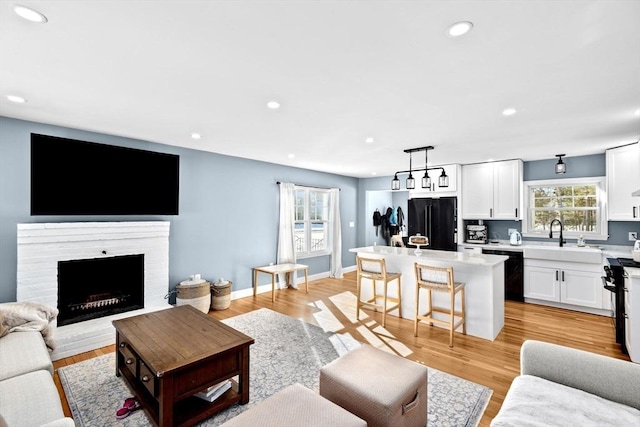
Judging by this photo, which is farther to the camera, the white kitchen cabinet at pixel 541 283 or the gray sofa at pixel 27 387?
the white kitchen cabinet at pixel 541 283

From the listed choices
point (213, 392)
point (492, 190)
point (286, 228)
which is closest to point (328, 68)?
point (213, 392)

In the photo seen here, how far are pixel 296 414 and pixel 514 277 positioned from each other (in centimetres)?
479

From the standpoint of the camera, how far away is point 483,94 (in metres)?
2.44

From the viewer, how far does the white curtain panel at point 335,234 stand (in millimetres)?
6840

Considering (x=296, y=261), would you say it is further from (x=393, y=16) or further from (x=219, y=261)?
(x=393, y=16)

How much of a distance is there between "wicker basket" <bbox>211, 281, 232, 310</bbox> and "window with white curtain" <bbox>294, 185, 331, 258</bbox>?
1.98m

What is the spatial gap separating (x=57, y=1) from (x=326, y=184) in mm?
5615

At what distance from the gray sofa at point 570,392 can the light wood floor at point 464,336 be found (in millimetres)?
637

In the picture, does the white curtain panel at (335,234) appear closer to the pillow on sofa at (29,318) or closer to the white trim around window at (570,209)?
the white trim around window at (570,209)

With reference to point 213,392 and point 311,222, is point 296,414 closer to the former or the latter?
point 213,392

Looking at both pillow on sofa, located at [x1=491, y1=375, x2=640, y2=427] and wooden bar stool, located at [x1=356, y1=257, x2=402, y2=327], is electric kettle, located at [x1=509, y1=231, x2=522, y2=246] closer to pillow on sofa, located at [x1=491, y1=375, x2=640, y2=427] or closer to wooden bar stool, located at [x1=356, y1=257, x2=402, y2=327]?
wooden bar stool, located at [x1=356, y1=257, x2=402, y2=327]

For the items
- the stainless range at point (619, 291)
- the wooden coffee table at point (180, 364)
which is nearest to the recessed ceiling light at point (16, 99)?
the wooden coffee table at point (180, 364)

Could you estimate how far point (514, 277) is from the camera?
493cm

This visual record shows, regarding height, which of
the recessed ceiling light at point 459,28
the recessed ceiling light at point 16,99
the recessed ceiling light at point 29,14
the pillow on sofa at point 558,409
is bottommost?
the pillow on sofa at point 558,409
